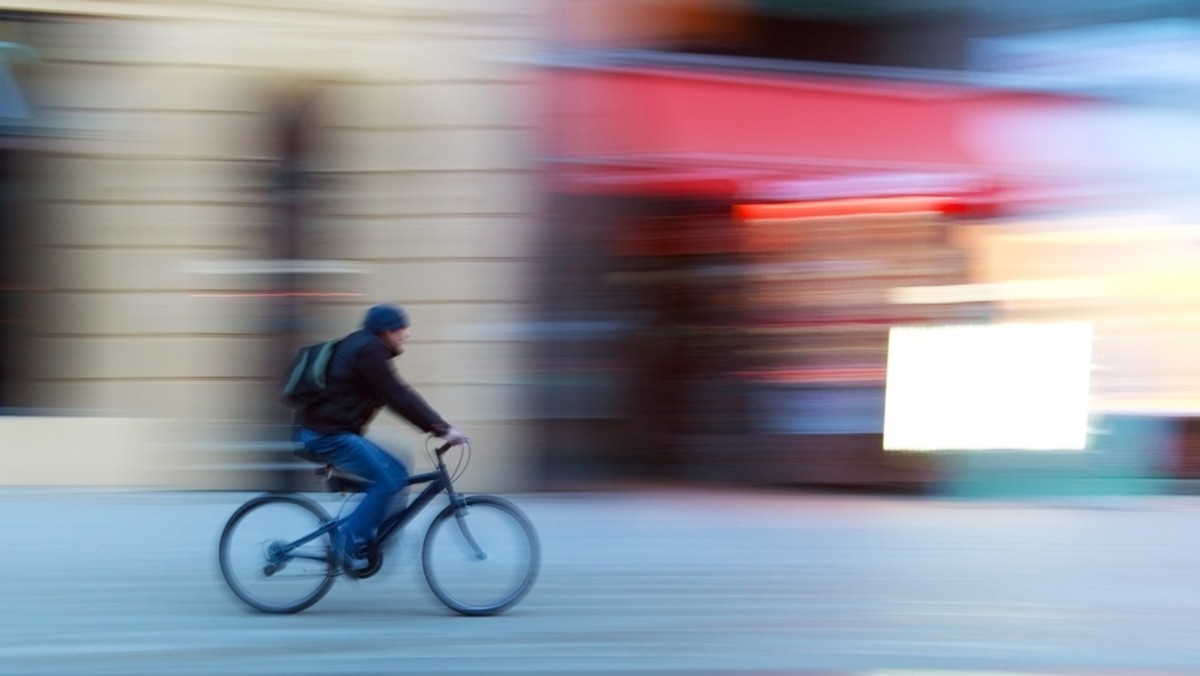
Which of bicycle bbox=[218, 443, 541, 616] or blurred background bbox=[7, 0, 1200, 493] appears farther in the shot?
blurred background bbox=[7, 0, 1200, 493]

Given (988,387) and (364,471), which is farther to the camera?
(988,387)

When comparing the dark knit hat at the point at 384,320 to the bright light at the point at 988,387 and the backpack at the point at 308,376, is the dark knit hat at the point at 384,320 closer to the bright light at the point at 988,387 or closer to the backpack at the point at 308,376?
the backpack at the point at 308,376

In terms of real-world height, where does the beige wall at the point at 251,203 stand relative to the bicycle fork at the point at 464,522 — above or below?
above

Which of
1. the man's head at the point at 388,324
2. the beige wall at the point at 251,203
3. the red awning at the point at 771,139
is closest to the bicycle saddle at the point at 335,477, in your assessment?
the man's head at the point at 388,324

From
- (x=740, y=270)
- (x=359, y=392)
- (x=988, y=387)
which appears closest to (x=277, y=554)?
(x=359, y=392)

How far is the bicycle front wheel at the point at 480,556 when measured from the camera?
21.0 feet

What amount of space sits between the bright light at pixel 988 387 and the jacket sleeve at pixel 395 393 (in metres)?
5.16

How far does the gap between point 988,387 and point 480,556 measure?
5.33 meters

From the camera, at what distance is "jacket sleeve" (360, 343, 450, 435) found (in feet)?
20.2

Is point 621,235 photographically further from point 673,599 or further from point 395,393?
point 395,393

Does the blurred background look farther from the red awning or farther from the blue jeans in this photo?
the blue jeans

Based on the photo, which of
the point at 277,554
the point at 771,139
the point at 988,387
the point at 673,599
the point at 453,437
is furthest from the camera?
the point at 771,139

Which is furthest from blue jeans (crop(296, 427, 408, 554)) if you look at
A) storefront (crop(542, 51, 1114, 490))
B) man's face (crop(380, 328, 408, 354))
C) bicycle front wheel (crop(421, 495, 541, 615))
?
storefront (crop(542, 51, 1114, 490))

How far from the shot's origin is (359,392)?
20.6ft
